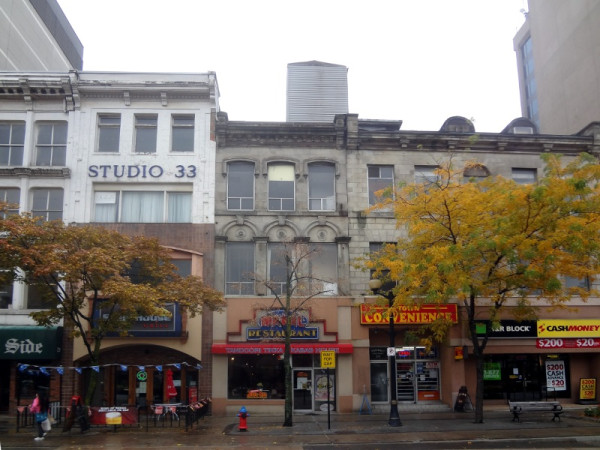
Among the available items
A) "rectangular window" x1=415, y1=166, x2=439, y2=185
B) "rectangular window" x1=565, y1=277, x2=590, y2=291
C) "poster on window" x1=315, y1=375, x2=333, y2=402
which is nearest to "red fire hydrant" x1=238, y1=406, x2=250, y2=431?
"poster on window" x1=315, y1=375, x2=333, y2=402

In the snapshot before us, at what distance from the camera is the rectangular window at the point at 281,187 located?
88.9ft

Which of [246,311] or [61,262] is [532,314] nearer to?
[246,311]

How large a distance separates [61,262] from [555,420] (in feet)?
62.3

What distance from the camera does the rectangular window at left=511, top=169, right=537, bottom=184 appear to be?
93.0 ft

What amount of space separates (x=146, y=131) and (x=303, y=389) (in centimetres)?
1399

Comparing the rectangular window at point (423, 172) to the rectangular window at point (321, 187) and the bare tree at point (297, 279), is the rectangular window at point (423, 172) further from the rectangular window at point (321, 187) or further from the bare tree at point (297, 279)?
the bare tree at point (297, 279)

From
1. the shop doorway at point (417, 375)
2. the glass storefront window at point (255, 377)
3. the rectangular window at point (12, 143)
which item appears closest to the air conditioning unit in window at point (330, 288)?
the glass storefront window at point (255, 377)

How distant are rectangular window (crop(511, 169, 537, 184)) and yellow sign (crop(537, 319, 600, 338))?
6.84 meters

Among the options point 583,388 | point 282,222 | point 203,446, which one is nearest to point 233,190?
point 282,222

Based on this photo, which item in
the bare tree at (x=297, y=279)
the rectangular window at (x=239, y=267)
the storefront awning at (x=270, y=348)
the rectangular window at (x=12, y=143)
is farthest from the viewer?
the rectangular window at (x=12, y=143)

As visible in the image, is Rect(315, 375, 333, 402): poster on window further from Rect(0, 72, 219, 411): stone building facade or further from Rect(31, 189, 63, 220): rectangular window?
Rect(31, 189, 63, 220): rectangular window

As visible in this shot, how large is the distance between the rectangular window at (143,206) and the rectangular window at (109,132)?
2234mm

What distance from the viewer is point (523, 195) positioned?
19703mm

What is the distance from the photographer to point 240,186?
88.9ft
